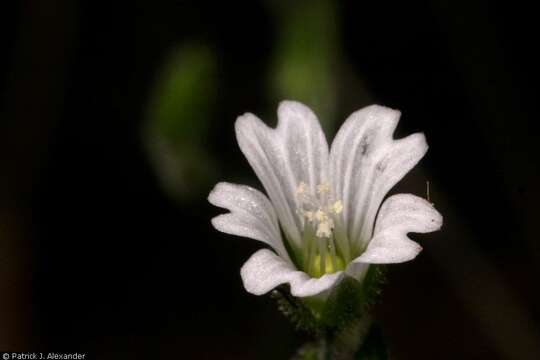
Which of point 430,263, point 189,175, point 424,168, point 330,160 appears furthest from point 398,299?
point 330,160

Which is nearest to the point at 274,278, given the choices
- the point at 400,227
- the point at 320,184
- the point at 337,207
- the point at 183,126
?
the point at 400,227

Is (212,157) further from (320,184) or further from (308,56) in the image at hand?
(320,184)

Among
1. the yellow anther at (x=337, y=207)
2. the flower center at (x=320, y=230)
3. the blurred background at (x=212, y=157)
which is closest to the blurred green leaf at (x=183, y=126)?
the blurred background at (x=212, y=157)

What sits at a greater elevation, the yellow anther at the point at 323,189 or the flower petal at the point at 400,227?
the yellow anther at the point at 323,189

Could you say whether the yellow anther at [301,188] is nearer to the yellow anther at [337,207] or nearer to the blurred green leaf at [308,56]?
the yellow anther at [337,207]

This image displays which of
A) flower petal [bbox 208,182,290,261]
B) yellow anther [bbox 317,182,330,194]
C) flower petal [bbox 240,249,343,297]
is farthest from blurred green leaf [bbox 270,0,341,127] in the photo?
flower petal [bbox 240,249,343,297]
